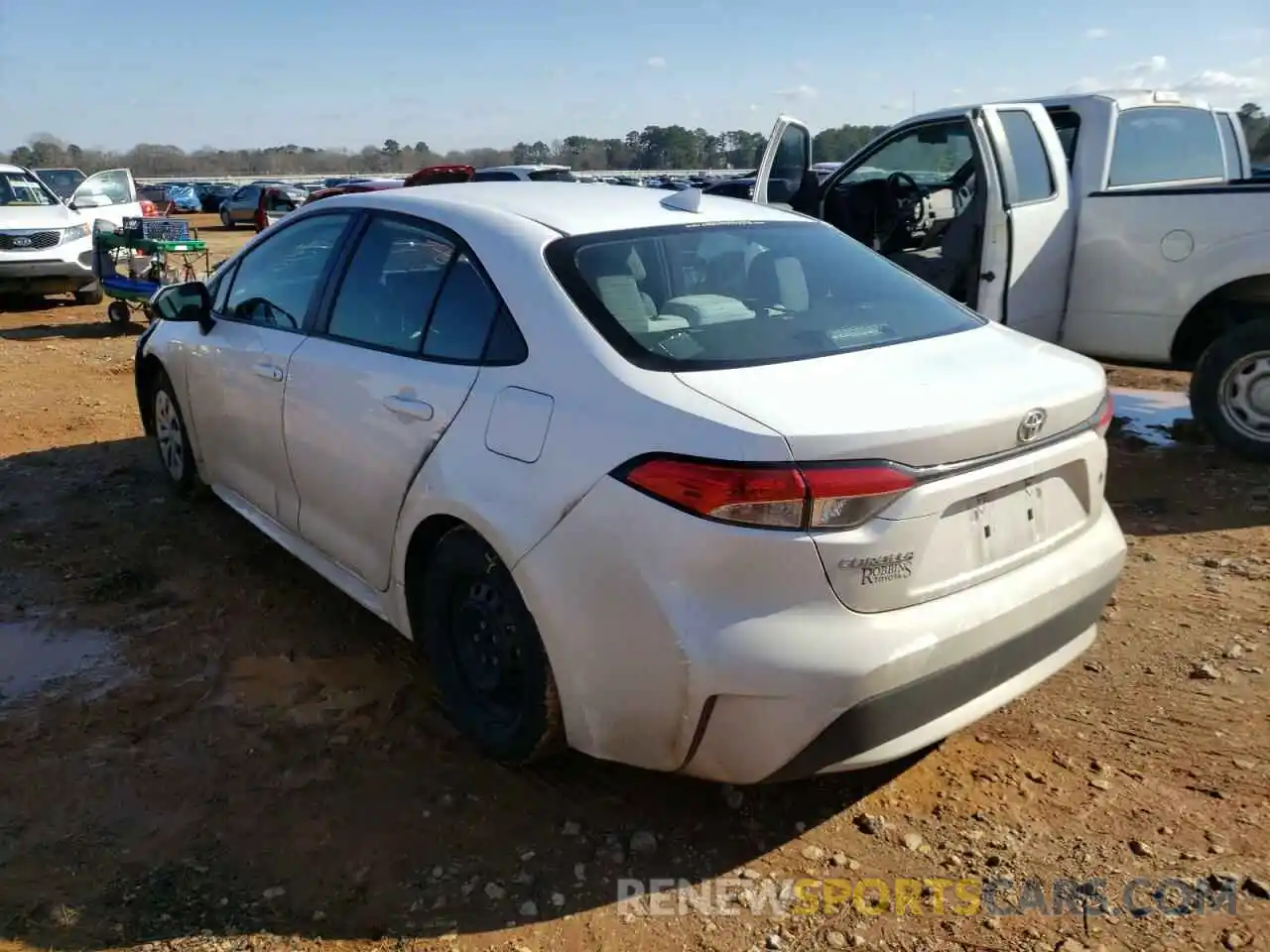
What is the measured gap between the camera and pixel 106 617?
4.09 metres

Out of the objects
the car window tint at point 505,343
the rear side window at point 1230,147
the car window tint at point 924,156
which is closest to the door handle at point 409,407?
the car window tint at point 505,343

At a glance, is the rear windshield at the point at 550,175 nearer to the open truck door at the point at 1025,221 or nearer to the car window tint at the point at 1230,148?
the car window tint at the point at 1230,148

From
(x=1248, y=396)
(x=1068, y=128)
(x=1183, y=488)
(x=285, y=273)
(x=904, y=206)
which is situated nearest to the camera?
(x=285, y=273)

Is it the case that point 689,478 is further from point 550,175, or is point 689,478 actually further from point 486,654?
point 550,175

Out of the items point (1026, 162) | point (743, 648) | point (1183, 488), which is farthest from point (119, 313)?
point (743, 648)

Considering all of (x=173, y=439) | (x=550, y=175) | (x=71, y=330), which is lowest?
(x=71, y=330)

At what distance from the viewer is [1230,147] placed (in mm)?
7469

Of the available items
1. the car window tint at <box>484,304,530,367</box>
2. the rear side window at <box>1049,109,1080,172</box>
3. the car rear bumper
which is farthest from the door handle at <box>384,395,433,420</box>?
the rear side window at <box>1049,109,1080,172</box>

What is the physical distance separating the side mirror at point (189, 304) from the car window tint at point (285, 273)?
0.39 ft

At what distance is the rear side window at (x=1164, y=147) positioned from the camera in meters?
6.53

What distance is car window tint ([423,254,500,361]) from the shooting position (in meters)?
2.98

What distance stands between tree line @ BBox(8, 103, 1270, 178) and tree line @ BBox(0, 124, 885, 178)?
0.11 feet

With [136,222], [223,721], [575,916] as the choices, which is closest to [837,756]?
[575,916]

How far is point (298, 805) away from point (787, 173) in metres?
5.46
